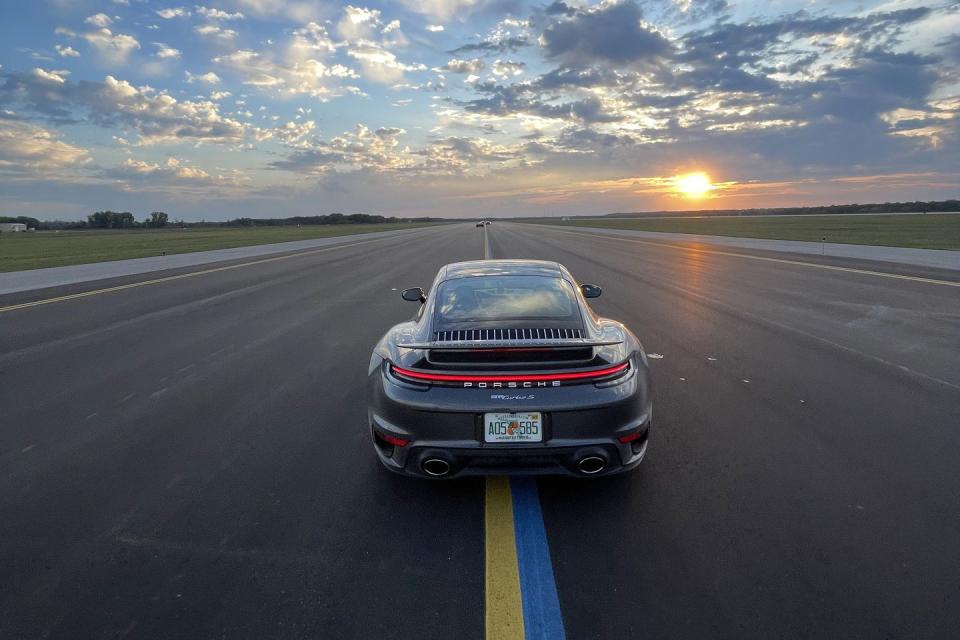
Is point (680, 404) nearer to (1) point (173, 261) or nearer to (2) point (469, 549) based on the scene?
(2) point (469, 549)

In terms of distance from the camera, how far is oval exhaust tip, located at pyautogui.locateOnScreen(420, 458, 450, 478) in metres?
3.27

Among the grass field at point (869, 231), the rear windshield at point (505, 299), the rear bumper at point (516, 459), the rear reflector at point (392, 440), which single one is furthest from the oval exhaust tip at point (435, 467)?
the grass field at point (869, 231)

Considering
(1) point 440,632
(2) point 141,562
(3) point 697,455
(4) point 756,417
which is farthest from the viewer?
(4) point 756,417

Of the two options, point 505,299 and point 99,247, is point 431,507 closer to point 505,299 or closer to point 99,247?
point 505,299

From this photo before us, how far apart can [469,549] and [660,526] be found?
108cm

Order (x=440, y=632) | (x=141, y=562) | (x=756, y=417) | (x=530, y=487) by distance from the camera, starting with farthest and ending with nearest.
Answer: (x=756, y=417)
(x=530, y=487)
(x=141, y=562)
(x=440, y=632)

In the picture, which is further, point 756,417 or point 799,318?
point 799,318

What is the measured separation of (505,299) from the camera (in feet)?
14.2

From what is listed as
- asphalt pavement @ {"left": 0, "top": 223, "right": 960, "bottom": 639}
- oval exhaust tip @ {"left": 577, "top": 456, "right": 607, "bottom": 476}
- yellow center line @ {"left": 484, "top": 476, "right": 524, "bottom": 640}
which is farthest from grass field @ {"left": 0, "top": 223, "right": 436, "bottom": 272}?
oval exhaust tip @ {"left": 577, "top": 456, "right": 607, "bottom": 476}

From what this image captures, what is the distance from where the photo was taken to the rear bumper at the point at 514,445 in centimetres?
321

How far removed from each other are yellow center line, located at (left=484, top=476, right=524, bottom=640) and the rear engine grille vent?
1012 mm

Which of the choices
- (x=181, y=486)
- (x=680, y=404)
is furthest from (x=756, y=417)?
(x=181, y=486)

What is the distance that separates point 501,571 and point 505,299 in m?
2.04

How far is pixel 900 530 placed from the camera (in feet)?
10.3
